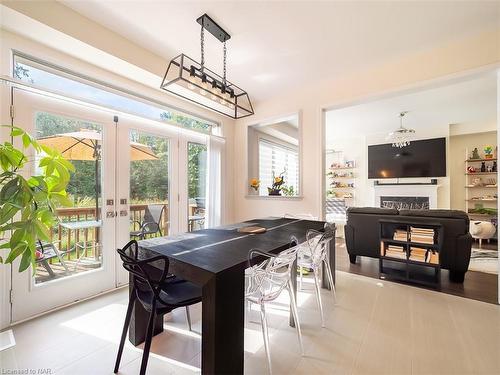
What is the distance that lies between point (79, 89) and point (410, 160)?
713cm

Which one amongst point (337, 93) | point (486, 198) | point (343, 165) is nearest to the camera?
point (337, 93)

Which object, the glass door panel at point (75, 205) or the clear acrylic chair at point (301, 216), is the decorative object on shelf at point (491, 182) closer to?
the clear acrylic chair at point (301, 216)

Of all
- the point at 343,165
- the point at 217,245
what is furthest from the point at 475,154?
the point at 217,245

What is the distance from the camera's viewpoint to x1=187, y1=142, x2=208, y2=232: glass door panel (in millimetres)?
3691

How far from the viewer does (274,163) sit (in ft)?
18.5

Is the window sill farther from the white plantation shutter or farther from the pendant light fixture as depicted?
the pendant light fixture

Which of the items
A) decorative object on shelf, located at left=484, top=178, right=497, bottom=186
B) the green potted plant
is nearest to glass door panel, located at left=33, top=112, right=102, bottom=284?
the green potted plant

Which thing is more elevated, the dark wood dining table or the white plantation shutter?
the white plantation shutter

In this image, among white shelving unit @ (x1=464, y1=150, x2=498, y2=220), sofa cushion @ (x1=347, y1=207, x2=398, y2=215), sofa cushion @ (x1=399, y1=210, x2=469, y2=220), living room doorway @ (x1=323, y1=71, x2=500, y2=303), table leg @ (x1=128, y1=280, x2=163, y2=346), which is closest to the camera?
table leg @ (x1=128, y1=280, x2=163, y2=346)

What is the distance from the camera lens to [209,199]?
3.87 metres

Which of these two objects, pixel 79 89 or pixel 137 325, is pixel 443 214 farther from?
pixel 79 89

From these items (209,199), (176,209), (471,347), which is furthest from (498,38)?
(176,209)

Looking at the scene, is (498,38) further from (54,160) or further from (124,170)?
(124,170)

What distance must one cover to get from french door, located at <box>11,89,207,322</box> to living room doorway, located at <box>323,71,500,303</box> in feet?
9.03
